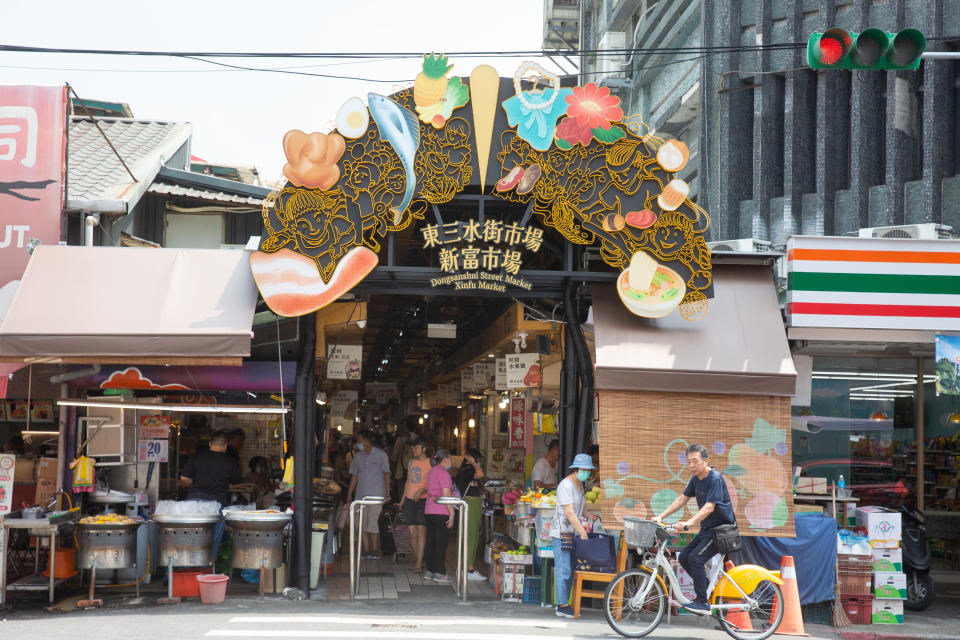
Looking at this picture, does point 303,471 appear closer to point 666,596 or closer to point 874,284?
point 666,596

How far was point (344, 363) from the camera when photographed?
57.7 ft

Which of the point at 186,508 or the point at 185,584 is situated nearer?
the point at 185,584

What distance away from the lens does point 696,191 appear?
23875 mm

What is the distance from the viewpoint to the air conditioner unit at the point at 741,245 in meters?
17.2

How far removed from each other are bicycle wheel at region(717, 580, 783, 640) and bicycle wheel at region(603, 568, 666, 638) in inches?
26.2

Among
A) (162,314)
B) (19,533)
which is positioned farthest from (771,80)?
(19,533)

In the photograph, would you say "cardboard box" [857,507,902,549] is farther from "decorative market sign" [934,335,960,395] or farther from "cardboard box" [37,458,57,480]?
"cardboard box" [37,458,57,480]

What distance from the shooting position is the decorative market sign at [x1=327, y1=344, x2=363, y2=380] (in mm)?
17391

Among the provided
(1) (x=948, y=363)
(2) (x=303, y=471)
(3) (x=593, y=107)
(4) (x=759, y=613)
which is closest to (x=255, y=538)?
(2) (x=303, y=471)

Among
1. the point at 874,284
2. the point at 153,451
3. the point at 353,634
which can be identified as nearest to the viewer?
the point at 353,634

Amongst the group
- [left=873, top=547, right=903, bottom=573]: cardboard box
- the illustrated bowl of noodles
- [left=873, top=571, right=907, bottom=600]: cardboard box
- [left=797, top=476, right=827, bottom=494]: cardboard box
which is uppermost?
the illustrated bowl of noodles

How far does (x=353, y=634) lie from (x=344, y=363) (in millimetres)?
8161

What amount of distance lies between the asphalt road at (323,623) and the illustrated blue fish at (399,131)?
4736mm

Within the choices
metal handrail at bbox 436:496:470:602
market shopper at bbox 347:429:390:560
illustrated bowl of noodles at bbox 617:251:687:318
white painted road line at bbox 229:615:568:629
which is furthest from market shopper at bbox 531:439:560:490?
white painted road line at bbox 229:615:568:629
